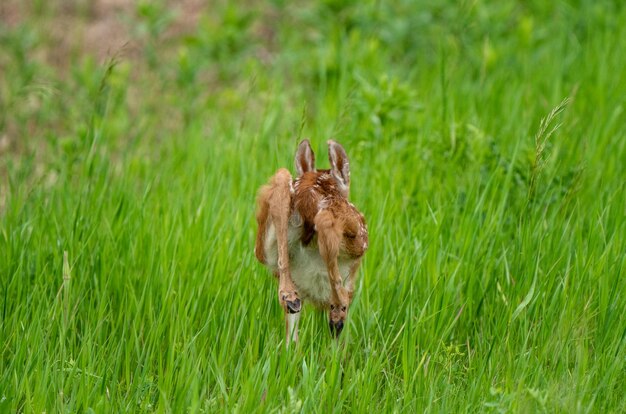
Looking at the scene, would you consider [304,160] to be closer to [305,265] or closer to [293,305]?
[305,265]

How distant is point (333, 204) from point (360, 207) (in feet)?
5.46

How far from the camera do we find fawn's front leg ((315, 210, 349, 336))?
10.4 ft

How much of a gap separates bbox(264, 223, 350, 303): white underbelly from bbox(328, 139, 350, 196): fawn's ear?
10.3 inches

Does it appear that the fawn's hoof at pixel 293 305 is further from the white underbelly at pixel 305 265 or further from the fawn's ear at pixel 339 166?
the fawn's ear at pixel 339 166

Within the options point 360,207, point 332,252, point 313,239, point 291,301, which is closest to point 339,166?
point 313,239

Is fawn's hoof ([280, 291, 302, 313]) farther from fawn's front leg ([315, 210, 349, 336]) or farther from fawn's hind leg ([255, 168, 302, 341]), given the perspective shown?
fawn's front leg ([315, 210, 349, 336])

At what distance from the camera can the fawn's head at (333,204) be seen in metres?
3.28

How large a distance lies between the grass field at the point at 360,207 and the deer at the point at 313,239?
0.98ft

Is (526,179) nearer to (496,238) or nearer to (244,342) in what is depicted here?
(496,238)

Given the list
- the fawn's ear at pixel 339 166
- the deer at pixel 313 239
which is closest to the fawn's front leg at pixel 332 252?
the deer at pixel 313 239

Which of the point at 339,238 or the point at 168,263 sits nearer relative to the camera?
the point at 339,238

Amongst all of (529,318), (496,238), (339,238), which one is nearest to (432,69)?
(496,238)

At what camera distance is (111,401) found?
3545mm

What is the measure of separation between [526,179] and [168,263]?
1.99 meters
